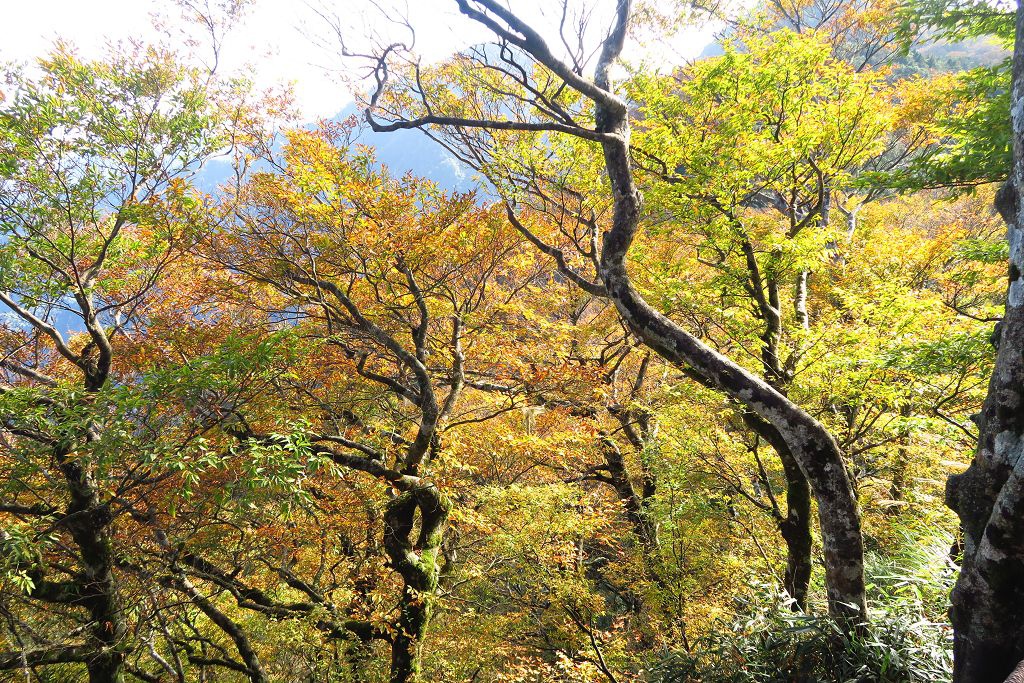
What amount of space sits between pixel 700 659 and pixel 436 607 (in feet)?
15.5

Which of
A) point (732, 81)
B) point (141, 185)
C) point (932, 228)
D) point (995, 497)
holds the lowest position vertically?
point (995, 497)

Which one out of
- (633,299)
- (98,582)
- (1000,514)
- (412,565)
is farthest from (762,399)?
(98,582)

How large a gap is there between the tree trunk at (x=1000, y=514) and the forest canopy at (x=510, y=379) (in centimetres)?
2

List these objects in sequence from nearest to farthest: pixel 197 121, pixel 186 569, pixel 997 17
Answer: pixel 997 17
pixel 197 121
pixel 186 569

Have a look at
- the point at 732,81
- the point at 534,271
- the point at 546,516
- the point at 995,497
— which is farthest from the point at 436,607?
the point at 732,81

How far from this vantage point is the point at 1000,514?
2459mm

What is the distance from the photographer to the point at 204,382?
4.64 meters

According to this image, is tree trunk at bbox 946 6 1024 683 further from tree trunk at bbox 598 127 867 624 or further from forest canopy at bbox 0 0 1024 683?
tree trunk at bbox 598 127 867 624

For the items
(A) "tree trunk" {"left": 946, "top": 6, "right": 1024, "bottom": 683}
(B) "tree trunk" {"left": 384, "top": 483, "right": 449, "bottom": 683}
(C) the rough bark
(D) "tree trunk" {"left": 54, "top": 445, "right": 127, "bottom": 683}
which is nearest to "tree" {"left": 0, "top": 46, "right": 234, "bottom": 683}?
(D) "tree trunk" {"left": 54, "top": 445, "right": 127, "bottom": 683}

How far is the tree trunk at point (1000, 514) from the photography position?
→ 2.54m

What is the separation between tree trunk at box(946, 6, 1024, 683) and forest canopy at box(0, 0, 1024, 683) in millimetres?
20

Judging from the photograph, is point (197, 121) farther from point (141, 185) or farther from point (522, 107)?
point (522, 107)

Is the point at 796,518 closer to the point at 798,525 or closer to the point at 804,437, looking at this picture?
the point at 798,525

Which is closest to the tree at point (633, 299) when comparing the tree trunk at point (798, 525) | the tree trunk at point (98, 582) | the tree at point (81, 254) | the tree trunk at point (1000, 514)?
the tree trunk at point (1000, 514)
